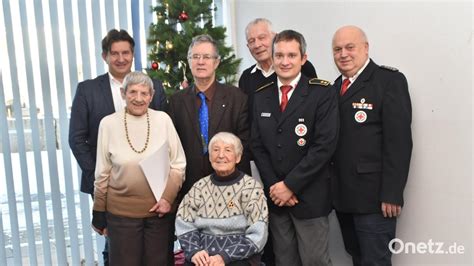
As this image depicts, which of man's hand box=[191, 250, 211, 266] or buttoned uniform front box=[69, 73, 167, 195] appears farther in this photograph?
buttoned uniform front box=[69, 73, 167, 195]

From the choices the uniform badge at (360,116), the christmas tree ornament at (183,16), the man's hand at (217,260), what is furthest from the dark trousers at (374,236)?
the christmas tree ornament at (183,16)

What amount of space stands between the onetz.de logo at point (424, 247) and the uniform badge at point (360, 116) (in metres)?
0.66

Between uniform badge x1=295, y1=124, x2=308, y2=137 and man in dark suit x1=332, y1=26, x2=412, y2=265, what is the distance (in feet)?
0.73

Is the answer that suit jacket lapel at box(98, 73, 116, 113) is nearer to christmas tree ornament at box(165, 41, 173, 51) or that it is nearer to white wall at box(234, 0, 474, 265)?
christmas tree ornament at box(165, 41, 173, 51)

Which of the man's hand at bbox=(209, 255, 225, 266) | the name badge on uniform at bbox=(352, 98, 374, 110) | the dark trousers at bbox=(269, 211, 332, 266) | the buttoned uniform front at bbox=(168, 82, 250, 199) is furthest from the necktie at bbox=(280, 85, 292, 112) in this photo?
the man's hand at bbox=(209, 255, 225, 266)

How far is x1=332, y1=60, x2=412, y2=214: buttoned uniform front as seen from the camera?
6.09ft

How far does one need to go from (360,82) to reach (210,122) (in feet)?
2.59

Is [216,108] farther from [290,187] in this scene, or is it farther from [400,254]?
[400,254]

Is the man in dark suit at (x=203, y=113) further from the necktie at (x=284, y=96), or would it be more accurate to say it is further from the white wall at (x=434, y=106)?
the white wall at (x=434, y=106)

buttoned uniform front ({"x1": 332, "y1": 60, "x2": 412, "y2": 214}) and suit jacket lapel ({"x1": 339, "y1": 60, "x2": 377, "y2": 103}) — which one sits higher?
suit jacket lapel ({"x1": 339, "y1": 60, "x2": 377, "y2": 103})

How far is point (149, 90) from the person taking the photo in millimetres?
1938

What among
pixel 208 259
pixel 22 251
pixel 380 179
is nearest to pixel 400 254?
pixel 380 179

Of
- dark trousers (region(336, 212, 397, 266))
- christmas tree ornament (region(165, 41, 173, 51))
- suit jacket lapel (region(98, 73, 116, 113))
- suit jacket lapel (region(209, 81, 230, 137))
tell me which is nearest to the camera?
dark trousers (region(336, 212, 397, 266))

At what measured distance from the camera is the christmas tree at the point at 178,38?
2.46 meters
